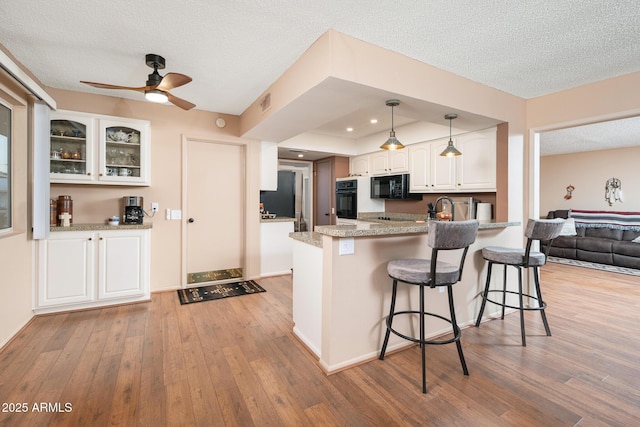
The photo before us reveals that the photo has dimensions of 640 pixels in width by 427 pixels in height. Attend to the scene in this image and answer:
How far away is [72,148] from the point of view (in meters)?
3.31

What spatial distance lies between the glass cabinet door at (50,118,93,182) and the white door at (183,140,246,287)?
1.03 metres

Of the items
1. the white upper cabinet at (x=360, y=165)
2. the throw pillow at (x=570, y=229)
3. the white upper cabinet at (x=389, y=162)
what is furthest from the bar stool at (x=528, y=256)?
the throw pillow at (x=570, y=229)

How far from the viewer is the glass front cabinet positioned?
3217 millimetres

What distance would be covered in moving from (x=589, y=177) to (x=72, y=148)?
9407 millimetres

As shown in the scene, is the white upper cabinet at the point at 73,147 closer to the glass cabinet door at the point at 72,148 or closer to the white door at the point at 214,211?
the glass cabinet door at the point at 72,148

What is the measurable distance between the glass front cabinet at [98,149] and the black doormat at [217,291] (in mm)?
1444

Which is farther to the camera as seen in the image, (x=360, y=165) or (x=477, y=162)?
(x=360, y=165)

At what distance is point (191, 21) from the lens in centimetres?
204

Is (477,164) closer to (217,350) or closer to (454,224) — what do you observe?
(454,224)

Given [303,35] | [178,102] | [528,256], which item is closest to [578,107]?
[528,256]

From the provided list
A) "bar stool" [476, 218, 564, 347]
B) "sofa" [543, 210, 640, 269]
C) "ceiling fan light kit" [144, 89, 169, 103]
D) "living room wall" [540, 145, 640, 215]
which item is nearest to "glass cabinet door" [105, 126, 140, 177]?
"ceiling fan light kit" [144, 89, 169, 103]

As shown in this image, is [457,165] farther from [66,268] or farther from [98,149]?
[66,268]

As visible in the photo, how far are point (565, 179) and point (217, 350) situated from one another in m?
8.37

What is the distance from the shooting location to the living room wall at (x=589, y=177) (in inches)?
239
